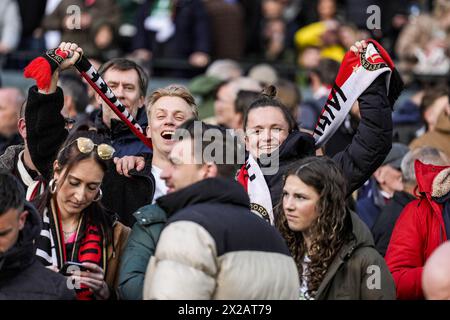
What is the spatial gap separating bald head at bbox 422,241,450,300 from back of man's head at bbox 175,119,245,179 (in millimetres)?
1001

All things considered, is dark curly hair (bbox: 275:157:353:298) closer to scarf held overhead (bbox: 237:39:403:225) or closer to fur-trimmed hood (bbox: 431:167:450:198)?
scarf held overhead (bbox: 237:39:403:225)

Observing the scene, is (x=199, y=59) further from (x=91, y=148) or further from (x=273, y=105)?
(x=91, y=148)

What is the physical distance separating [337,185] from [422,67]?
8806 millimetres

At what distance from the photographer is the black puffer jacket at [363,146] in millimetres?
7281

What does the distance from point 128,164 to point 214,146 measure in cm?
148

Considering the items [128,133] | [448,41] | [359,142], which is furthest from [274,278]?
[448,41]

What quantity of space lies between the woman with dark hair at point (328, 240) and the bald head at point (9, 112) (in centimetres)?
428

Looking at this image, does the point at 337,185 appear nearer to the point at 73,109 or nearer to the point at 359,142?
the point at 359,142

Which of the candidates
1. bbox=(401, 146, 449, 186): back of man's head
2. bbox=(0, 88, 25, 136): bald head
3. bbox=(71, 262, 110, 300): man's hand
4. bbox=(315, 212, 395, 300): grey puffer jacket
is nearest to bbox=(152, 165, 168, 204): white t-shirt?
bbox=(71, 262, 110, 300): man's hand

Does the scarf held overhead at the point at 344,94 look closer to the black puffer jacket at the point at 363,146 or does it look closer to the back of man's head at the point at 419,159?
the black puffer jacket at the point at 363,146

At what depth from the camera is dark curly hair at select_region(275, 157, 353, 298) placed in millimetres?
6582

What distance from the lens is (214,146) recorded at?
5.80m

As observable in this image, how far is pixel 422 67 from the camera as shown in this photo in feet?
49.8

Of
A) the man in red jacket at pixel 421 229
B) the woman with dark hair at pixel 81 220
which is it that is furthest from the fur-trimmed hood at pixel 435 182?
the woman with dark hair at pixel 81 220
